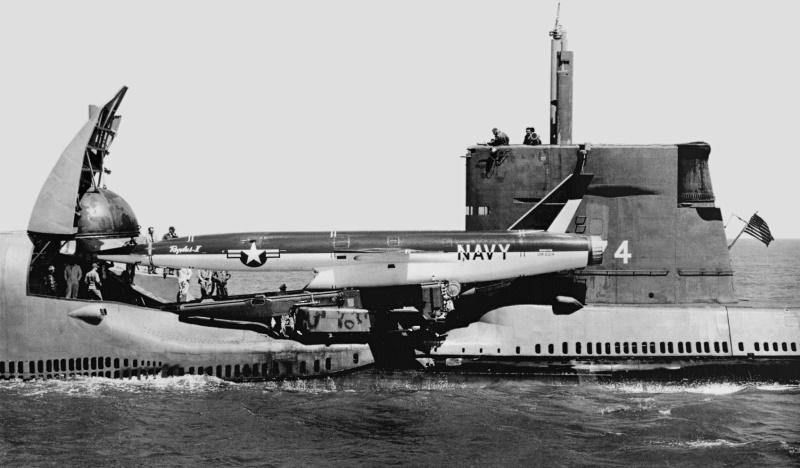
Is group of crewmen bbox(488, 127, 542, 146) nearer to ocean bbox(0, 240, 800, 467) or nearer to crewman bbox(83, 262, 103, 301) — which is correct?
ocean bbox(0, 240, 800, 467)

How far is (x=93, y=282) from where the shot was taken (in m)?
27.6

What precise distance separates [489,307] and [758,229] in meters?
10.2

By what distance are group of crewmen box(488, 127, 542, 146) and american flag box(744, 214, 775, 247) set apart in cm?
823

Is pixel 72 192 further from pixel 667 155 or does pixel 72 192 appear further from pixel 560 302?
pixel 667 155

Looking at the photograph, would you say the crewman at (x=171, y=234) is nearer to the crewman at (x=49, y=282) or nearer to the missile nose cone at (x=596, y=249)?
the crewman at (x=49, y=282)

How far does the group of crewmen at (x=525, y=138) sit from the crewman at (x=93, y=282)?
1306 cm

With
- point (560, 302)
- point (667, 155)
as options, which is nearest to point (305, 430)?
point (560, 302)

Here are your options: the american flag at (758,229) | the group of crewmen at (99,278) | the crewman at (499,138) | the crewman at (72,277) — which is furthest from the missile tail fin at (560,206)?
the crewman at (72,277)

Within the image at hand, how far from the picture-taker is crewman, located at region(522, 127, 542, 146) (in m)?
28.0

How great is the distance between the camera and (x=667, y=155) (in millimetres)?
27281

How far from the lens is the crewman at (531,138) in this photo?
2803cm

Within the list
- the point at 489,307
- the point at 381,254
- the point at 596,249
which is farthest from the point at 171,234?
the point at 596,249

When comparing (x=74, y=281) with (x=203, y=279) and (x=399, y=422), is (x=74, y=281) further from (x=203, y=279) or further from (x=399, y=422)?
(x=399, y=422)

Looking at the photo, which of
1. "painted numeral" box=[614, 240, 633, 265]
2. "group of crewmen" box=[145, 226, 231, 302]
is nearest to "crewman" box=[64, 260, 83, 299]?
"group of crewmen" box=[145, 226, 231, 302]
